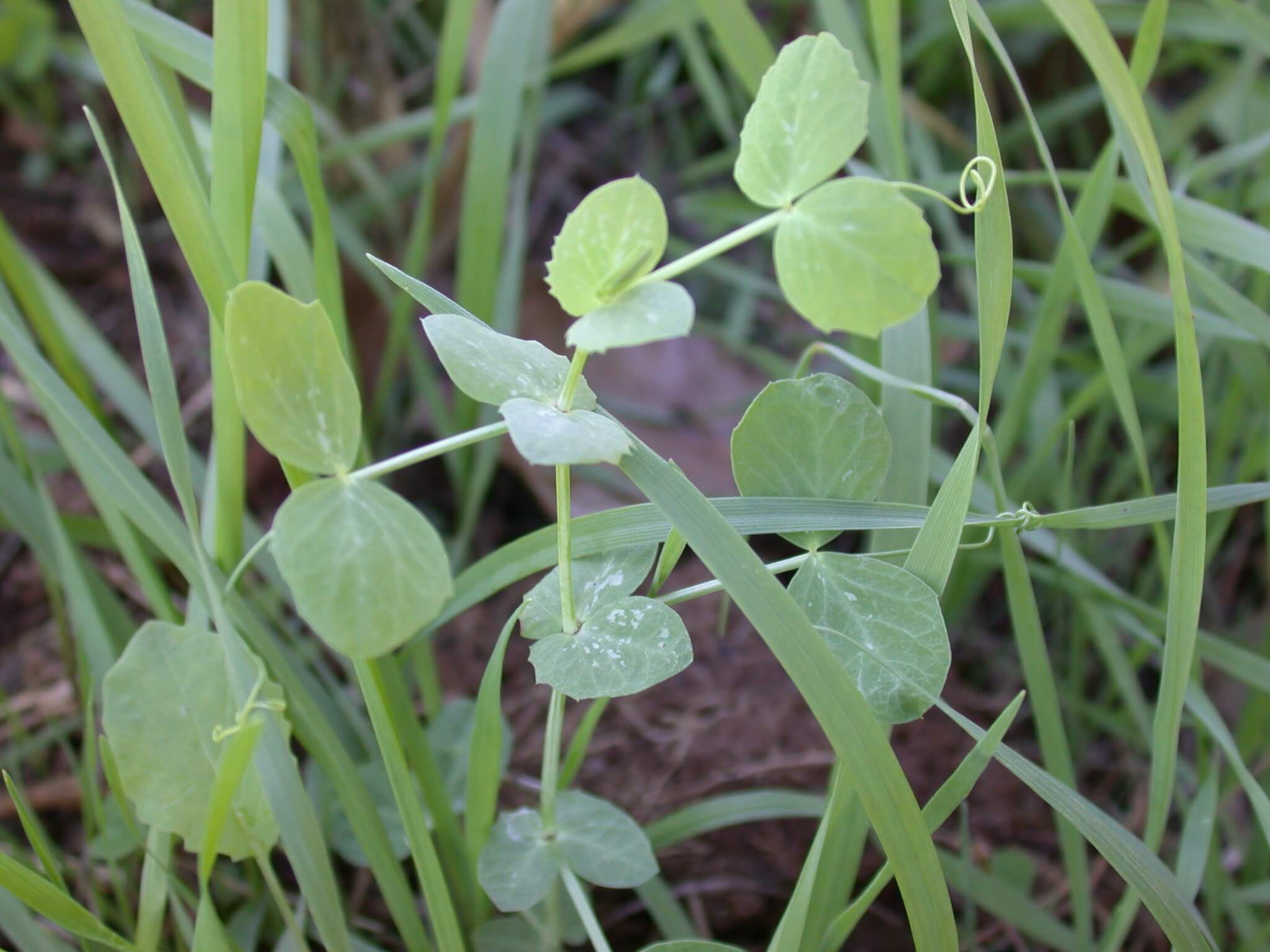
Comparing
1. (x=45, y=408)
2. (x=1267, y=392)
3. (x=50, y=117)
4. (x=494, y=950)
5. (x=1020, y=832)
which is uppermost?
(x=50, y=117)

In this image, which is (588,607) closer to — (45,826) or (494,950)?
(494,950)

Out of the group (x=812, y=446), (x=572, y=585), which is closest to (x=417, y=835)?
(x=572, y=585)

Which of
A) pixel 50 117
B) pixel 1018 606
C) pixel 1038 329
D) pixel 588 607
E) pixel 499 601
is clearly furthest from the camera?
pixel 50 117

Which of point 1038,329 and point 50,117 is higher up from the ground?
point 50,117

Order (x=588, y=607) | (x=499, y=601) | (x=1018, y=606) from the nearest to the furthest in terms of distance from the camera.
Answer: (x=588, y=607), (x=1018, y=606), (x=499, y=601)

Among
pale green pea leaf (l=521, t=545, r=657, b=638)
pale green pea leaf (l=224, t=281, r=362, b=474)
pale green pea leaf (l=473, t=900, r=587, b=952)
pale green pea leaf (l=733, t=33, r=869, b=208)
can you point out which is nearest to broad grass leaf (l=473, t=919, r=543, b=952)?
pale green pea leaf (l=473, t=900, r=587, b=952)

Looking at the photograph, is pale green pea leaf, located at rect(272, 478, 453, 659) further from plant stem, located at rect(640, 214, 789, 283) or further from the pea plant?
→ plant stem, located at rect(640, 214, 789, 283)

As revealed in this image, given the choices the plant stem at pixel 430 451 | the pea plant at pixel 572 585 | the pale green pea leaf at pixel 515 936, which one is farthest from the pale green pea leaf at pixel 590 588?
the pale green pea leaf at pixel 515 936

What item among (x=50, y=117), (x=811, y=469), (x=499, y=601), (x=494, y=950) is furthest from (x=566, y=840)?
(x=50, y=117)

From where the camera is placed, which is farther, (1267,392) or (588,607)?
(1267,392)
